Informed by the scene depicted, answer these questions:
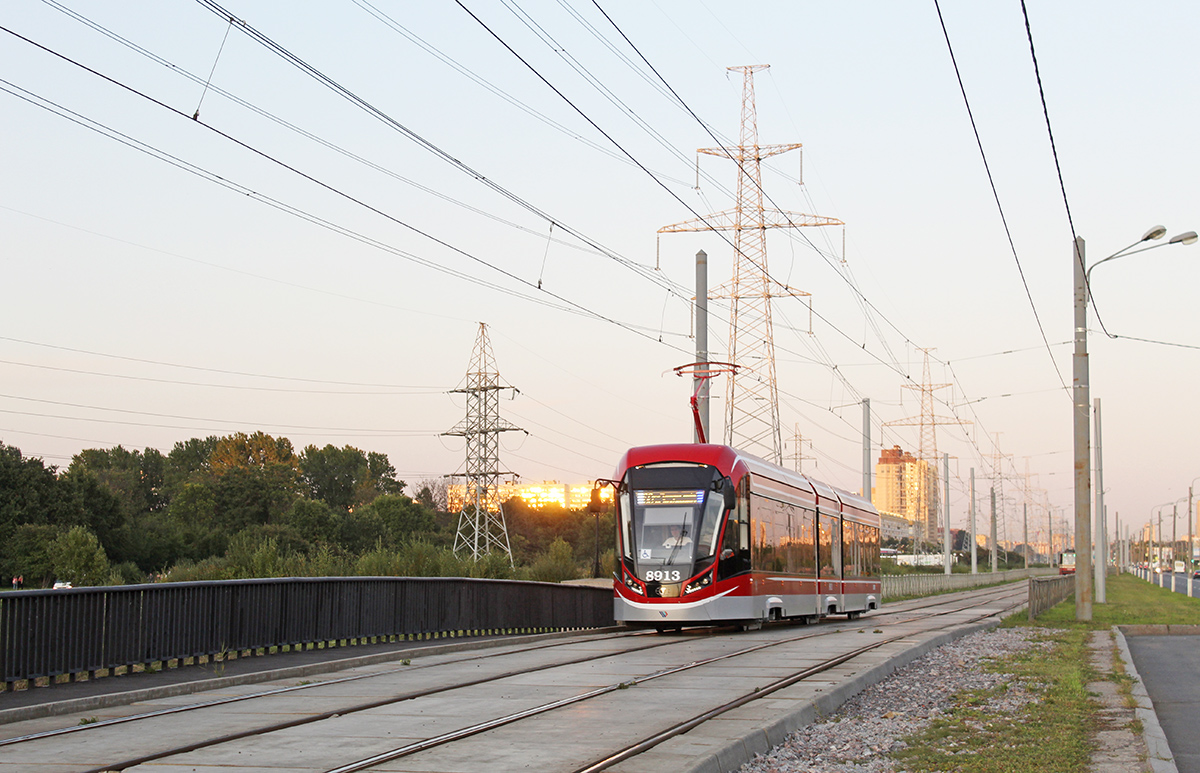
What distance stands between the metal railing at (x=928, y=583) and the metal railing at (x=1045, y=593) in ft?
25.9

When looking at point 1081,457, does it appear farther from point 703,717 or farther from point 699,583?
point 703,717

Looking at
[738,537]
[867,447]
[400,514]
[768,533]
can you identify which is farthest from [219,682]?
[400,514]

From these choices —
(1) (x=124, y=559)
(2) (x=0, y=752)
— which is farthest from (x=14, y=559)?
(2) (x=0, y=752)

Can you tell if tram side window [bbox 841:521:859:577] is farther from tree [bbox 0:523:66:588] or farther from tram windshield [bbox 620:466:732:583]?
tree [bbox 0:523:66:588]

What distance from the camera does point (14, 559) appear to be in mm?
66562

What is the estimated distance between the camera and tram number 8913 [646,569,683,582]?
22422mm

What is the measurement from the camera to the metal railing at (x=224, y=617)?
12.2m

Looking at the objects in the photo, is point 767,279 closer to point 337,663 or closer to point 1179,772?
point 337,663

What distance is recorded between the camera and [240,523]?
103250mm

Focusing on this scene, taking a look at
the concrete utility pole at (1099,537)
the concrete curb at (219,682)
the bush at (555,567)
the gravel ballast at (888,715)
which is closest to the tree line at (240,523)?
the bush at (555,567)

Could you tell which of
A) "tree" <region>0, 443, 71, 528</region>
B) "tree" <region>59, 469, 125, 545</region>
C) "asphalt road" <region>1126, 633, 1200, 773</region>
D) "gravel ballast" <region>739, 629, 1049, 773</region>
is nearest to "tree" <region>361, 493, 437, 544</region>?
"tree" <region>59, 469, 125, 545</region>

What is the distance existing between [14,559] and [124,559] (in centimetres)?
1124

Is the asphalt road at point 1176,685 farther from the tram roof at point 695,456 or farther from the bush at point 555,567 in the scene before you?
the bush at point 555,567

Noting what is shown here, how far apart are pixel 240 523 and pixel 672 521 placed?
285ft
